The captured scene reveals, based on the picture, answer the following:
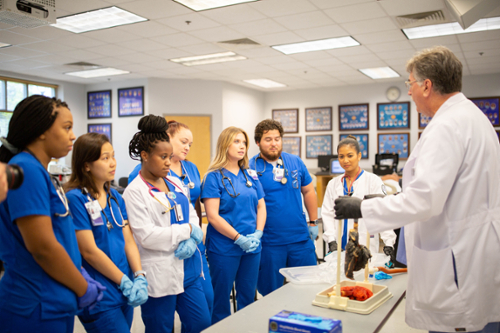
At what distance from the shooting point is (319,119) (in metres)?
9.65

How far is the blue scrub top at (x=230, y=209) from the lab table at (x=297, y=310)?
0.66 m

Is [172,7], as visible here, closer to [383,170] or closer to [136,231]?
[136,231]

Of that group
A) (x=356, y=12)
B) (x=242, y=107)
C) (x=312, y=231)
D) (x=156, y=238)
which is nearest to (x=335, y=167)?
(x=242, y=107)

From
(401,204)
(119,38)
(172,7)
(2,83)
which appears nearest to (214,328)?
(401,204)

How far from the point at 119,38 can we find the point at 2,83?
11.9 ft

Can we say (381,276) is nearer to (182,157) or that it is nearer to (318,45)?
(182,157)

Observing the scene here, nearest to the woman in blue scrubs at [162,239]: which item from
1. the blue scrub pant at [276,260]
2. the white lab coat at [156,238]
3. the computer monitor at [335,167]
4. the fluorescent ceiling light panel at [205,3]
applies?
the white lab coat at [156,238]

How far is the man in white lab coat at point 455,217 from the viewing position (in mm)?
1344

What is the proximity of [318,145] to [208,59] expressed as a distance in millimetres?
4111

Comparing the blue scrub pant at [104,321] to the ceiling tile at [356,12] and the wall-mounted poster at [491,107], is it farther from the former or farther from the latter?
the wall-mounted poster at [491,107]

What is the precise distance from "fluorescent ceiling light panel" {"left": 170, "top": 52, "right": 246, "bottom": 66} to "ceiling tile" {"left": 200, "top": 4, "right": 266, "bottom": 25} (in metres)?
1.63

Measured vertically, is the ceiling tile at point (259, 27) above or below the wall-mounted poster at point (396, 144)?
above

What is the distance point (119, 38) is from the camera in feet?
17.5

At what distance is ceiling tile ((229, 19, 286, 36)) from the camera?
186 inches
